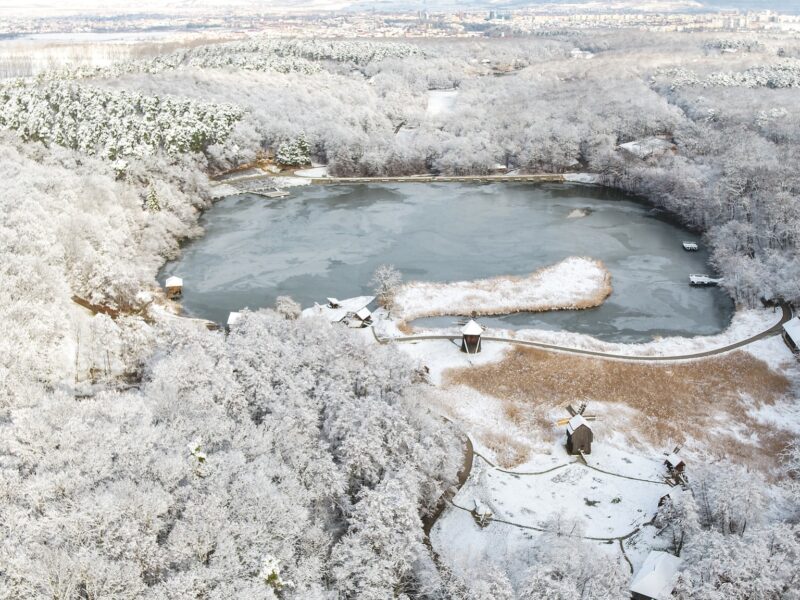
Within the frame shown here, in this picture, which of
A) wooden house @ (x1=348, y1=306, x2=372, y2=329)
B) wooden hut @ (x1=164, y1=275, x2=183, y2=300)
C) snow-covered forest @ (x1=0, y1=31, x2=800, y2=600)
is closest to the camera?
snow-covered forest @ (x1=0, y1=31, x2=800, y2=600)

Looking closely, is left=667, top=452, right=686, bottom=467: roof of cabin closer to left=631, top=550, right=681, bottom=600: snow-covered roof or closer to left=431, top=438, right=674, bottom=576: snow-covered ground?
left=431, top=438, right=674, bottom=576: snow-covered ground

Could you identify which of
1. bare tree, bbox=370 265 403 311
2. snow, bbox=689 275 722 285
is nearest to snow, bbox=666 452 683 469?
bare tree, bbox=370 265 403 311

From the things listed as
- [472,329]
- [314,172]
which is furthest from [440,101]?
[472,329]

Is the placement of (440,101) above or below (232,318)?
above

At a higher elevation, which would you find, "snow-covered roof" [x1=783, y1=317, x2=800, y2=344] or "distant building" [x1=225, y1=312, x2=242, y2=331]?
"distant building" [x1=225, y1=312, x2=242, y2=331]

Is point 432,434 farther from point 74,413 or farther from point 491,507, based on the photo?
point 74,413

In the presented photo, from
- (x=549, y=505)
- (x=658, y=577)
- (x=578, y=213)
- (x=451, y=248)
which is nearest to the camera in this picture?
(x=658, y=577)

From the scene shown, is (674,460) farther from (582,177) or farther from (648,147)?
(648,147)
